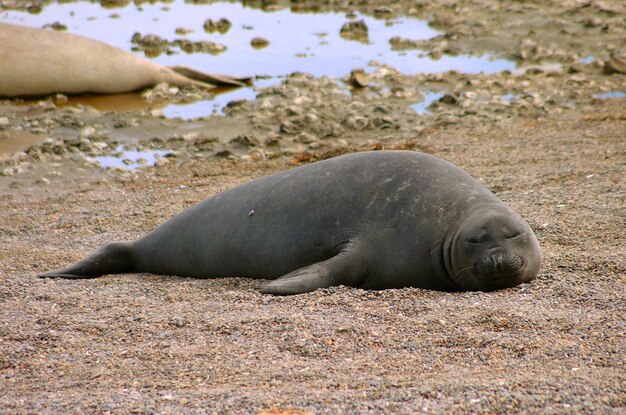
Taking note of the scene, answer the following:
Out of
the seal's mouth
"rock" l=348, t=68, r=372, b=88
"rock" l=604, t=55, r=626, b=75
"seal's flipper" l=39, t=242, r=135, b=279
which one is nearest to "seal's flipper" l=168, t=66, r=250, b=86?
"rock" l=348, t=68, r=372, b=88

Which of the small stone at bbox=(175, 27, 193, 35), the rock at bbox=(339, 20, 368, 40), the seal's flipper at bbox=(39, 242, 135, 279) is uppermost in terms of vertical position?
the seal's flipper at bbox=(39, 242, 135, 279)

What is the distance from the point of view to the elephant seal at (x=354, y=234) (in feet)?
13.5

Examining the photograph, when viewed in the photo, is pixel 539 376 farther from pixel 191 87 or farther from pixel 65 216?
pixel 191 87

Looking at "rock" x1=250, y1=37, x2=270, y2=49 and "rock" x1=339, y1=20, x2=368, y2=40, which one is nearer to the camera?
"rock" x1=250, y1=37, x2=270, y2=49

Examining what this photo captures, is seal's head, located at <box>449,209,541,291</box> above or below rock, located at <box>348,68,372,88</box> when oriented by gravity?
above

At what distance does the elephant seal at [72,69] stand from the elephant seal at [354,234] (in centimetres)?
566

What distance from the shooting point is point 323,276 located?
13.8 feet

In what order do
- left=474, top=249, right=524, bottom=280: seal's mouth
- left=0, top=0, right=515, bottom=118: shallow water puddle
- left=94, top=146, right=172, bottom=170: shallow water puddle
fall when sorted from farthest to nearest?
left=0, top=0, right=515, bottom=118: shallow water puddle → left=94, top=146, right=172, bottom=170: shallow water puddle → left=474, top=249, right=524, bottom=280: seal's mouth

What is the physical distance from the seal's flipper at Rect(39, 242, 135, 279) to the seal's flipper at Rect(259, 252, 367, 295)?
1.23 meters

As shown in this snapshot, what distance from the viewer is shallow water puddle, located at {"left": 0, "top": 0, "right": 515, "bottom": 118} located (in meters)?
11.3

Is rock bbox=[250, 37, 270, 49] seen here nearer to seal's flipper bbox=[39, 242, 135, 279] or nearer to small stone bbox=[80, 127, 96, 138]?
small stone bbox=[80, 127, 96, 138]

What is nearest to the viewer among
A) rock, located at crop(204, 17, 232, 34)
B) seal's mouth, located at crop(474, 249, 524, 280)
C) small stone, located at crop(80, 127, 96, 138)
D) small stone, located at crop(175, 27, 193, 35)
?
seal's mouth, located at crop(474, 249, 524, 280)

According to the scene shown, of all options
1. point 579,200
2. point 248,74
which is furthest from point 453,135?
point 248,74

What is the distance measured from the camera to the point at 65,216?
655 centimetres
